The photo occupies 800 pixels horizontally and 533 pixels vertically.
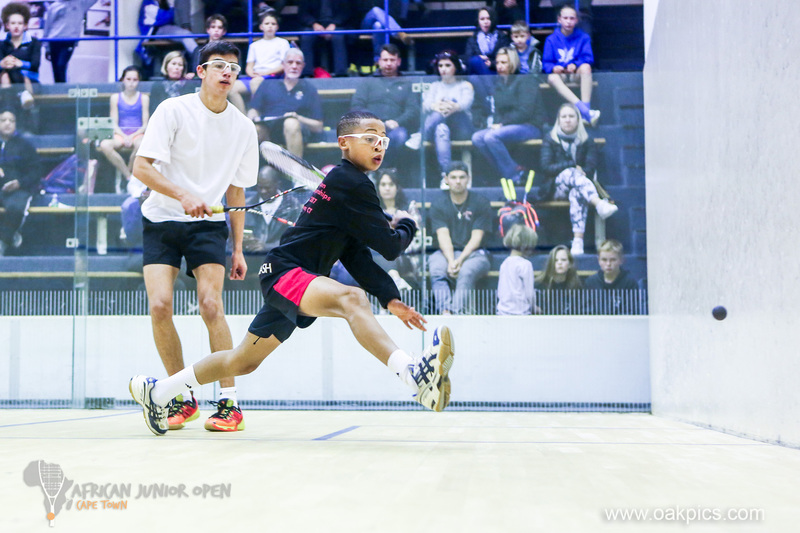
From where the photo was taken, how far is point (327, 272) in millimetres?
2076

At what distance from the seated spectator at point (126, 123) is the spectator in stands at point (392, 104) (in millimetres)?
1061

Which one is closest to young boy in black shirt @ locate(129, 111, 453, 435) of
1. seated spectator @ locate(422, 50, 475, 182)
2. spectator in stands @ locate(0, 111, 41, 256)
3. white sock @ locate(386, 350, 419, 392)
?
white sock @ locate(386, 350, 419, 392)

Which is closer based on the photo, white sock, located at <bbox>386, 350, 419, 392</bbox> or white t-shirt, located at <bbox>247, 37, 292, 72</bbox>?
white sock, located at <bbox>386, 350, 419, 392</bbox>

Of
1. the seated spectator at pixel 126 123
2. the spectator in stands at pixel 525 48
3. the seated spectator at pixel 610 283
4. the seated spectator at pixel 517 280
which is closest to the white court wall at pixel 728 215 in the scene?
the seated spectator at pixel 610 283

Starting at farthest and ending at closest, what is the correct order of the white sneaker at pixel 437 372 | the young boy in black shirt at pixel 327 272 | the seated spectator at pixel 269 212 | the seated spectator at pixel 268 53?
1. the seated spectator at pixel 268 53
2. the seated spectator at pixel 269 212
3. the young boy in black shirt at pixel 327 272
4. the white sneaker at pixel 437 372

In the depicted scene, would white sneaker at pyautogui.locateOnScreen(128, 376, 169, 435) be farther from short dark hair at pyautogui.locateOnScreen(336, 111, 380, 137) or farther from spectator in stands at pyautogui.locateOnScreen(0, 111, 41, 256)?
spectator in stands at pyautogui.locateOnScreen(0, 111, 41, 256)

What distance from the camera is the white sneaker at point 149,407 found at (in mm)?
2129

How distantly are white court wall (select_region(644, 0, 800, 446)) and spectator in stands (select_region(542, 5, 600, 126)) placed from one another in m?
0.45

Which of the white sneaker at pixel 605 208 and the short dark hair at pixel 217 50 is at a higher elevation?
the short dark hair at pixel 217 50

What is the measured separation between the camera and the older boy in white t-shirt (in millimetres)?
2414

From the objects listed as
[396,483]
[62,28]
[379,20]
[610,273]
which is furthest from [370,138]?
[62,28]

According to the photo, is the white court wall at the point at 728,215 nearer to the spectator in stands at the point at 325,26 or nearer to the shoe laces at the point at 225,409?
the shoe laces at the point at 225,409

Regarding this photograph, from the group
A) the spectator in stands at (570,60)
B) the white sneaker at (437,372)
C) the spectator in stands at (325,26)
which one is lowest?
the white sneaker at (437,372)

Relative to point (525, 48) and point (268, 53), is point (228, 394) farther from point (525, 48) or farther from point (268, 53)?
point (525, 48)
